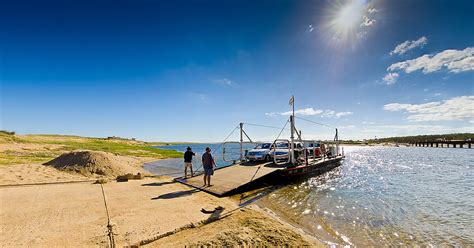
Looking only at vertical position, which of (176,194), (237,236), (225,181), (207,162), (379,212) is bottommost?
(379,212)

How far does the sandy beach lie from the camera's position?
5340 mm

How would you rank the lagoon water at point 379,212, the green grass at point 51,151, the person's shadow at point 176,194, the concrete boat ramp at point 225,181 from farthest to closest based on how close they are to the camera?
the green grass at point 51,151 → the concrete boat ramp at point 225,181 → the person's shadow at point 176,194 → the lagoon water at point 379,212

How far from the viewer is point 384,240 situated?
7082mm

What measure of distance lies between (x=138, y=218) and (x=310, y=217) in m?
6.16

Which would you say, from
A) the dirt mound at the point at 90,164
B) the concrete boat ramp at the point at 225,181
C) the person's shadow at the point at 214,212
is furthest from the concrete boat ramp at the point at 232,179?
the dirt mound at the point at 90,164

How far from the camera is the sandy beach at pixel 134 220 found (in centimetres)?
534

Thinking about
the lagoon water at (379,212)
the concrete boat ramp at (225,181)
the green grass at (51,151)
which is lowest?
the lagoon water at (379,212)

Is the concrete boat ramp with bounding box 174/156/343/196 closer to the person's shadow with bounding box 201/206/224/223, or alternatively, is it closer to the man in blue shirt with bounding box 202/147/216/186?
the man in blue shirt with bounding box 202/147/216/186

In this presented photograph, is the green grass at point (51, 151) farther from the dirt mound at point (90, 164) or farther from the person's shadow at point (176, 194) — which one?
the person's shadow at point (176, 194)

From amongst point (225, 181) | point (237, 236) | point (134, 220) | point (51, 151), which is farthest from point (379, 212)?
point (51, 151)

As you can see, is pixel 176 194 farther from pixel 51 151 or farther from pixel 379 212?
pixel 51 151

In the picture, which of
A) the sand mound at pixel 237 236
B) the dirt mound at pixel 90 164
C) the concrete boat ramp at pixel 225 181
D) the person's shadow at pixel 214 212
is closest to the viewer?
the sand mound at pixel 237 236

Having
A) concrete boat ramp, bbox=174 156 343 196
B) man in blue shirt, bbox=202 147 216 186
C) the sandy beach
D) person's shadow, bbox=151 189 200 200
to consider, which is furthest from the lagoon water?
person's shadow, bbox=151 189 200 200

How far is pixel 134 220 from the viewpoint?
689 cm
